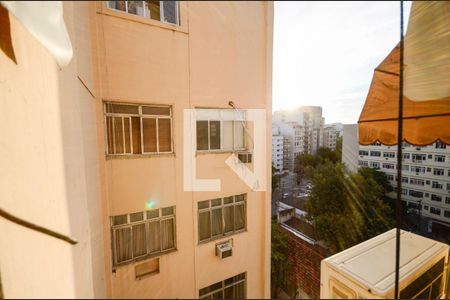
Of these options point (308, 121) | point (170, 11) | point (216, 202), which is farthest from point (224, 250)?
point (308, 121)

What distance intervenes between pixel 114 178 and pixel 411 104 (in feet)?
5.74

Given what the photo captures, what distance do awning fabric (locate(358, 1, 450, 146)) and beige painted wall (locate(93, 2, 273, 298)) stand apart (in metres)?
0.86

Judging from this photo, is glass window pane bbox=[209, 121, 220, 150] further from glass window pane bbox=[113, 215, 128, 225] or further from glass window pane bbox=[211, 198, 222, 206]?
glass window pane bbox=[113, 215, 128, 225]

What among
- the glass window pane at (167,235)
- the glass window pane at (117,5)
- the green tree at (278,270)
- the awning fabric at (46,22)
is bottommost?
the green tree at (278,270)

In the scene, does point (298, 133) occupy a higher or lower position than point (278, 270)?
higher

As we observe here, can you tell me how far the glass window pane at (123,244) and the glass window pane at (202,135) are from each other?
842 mm

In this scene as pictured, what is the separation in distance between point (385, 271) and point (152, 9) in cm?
240

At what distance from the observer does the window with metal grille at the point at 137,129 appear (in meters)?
1.31

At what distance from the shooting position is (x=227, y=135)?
1.74m

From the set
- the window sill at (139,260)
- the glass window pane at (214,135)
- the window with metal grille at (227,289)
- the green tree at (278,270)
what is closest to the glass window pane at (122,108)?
the glass window pane at (214,135)

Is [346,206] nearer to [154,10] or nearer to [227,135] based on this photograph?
[227,135]

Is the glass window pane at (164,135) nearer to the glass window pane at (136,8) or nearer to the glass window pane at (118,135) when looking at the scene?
the glass window pane at (118,135)

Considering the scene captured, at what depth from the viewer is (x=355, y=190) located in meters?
5.50

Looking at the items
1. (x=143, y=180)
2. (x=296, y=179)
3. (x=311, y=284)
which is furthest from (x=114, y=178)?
(x=296, y=179)
